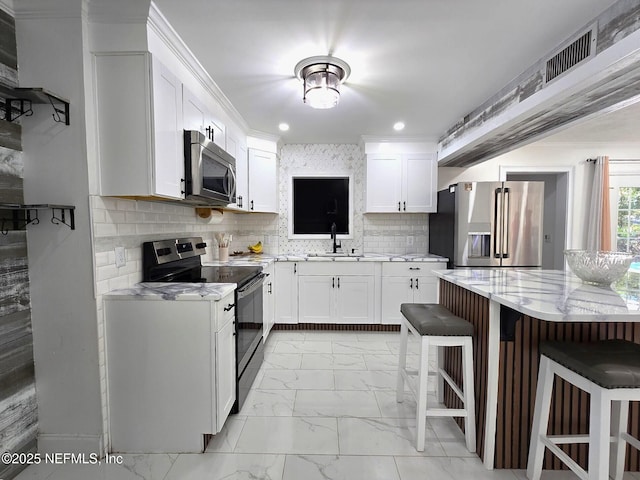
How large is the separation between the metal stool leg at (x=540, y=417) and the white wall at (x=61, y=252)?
2.31m

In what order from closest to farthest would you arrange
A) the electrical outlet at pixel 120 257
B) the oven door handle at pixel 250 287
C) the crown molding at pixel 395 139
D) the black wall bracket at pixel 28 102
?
the black wall bracket at pixel 28 102, the electrical outlet at pixel 120 257, the oven door handle at pixel 250 287, the crown molding at pixel 395 139

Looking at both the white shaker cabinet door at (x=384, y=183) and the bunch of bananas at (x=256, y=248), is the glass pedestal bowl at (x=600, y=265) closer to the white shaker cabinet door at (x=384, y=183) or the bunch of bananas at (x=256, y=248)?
the white shaker cabinet door at (x=384, y=183)

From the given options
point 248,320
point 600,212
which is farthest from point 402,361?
point 600,212

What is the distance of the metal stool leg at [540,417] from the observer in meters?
1.45

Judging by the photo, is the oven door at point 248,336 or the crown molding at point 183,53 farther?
the oven door at point 248,336

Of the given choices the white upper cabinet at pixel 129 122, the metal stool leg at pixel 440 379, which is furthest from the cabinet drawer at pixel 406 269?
the white upper cabinet at pixel 129 122

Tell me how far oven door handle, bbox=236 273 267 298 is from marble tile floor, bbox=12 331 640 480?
2.60ft

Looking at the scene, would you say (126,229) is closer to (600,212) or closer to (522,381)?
(522,381)

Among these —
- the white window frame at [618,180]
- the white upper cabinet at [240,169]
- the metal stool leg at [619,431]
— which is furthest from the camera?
the white window frame at [618,180]

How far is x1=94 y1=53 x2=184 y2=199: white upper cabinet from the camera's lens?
1.67 metres

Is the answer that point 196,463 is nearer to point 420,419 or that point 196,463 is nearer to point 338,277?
point 420,419

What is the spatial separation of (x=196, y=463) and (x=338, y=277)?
2.39 meters

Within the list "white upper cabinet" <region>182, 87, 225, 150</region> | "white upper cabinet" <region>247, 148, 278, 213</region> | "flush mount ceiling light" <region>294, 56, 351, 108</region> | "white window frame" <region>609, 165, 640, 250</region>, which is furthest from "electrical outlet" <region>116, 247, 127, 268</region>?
"white window frame" <region>609, 165, 640, 250</region>

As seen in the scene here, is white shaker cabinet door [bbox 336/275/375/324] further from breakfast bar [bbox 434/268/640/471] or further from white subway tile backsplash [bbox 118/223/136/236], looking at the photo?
white subway tile backsplash [bbox 118/223/136/236]
